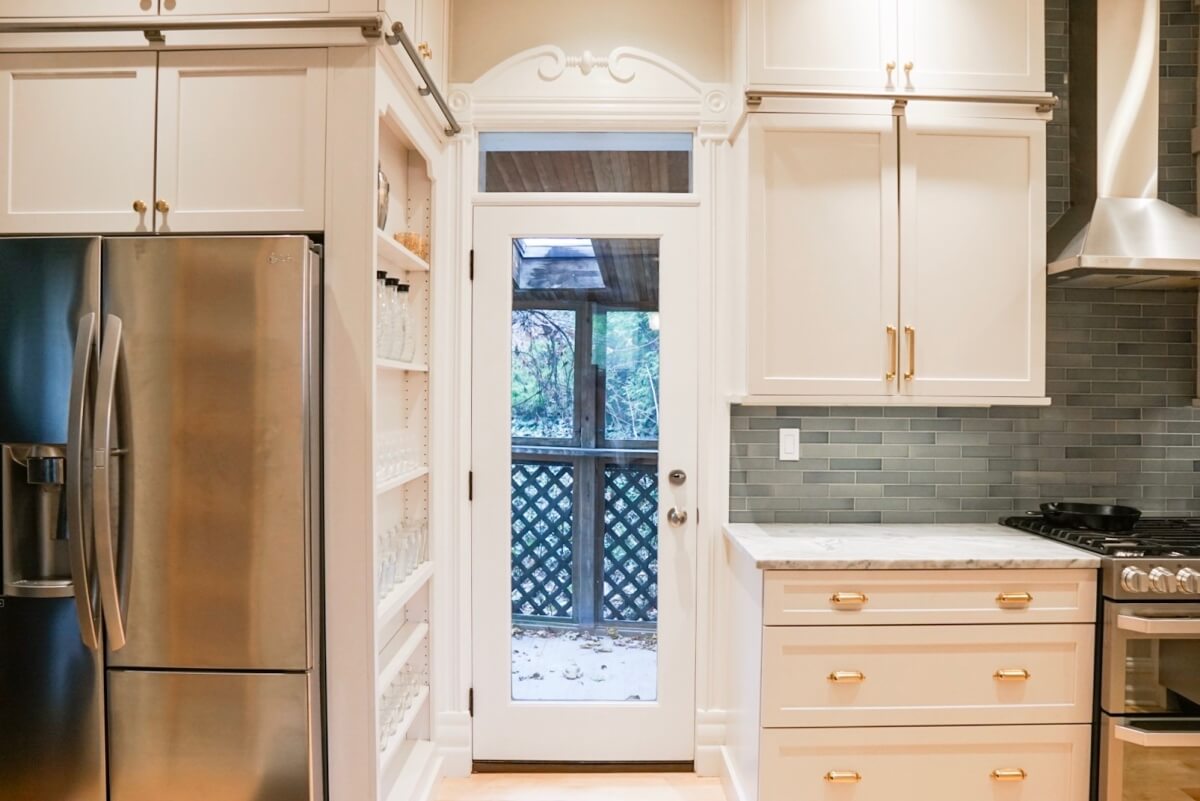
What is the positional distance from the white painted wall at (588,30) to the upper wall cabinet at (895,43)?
342 mm

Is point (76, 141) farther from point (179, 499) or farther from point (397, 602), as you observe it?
point (397, 602)

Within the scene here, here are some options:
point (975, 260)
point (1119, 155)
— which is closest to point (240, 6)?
point (975, 260)

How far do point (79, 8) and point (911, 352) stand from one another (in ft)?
8.03

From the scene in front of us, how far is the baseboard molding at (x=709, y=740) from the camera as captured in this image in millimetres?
2463

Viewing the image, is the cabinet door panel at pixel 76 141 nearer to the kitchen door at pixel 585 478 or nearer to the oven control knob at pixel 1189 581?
the kitchen door at pixel 585 478

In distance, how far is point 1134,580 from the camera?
6.16 feet

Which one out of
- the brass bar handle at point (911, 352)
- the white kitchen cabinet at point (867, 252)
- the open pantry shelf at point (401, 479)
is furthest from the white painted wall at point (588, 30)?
the open pantry shelf at point (401, 479)

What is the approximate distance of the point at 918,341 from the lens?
218 centimetres

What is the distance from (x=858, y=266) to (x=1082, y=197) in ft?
2.78

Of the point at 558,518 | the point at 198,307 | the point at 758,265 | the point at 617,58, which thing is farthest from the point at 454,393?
the point at 617,58

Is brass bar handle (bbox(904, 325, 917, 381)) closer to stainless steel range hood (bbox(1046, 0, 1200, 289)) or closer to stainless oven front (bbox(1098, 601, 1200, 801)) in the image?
stainless steel range hood (bbox(1046, 0, 1200, 289))

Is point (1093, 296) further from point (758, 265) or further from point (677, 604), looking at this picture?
point (677, 604)

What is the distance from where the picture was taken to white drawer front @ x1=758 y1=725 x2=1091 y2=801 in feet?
A: 6.39

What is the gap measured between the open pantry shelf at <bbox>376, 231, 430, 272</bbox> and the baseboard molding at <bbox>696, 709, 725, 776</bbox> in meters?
1.83
